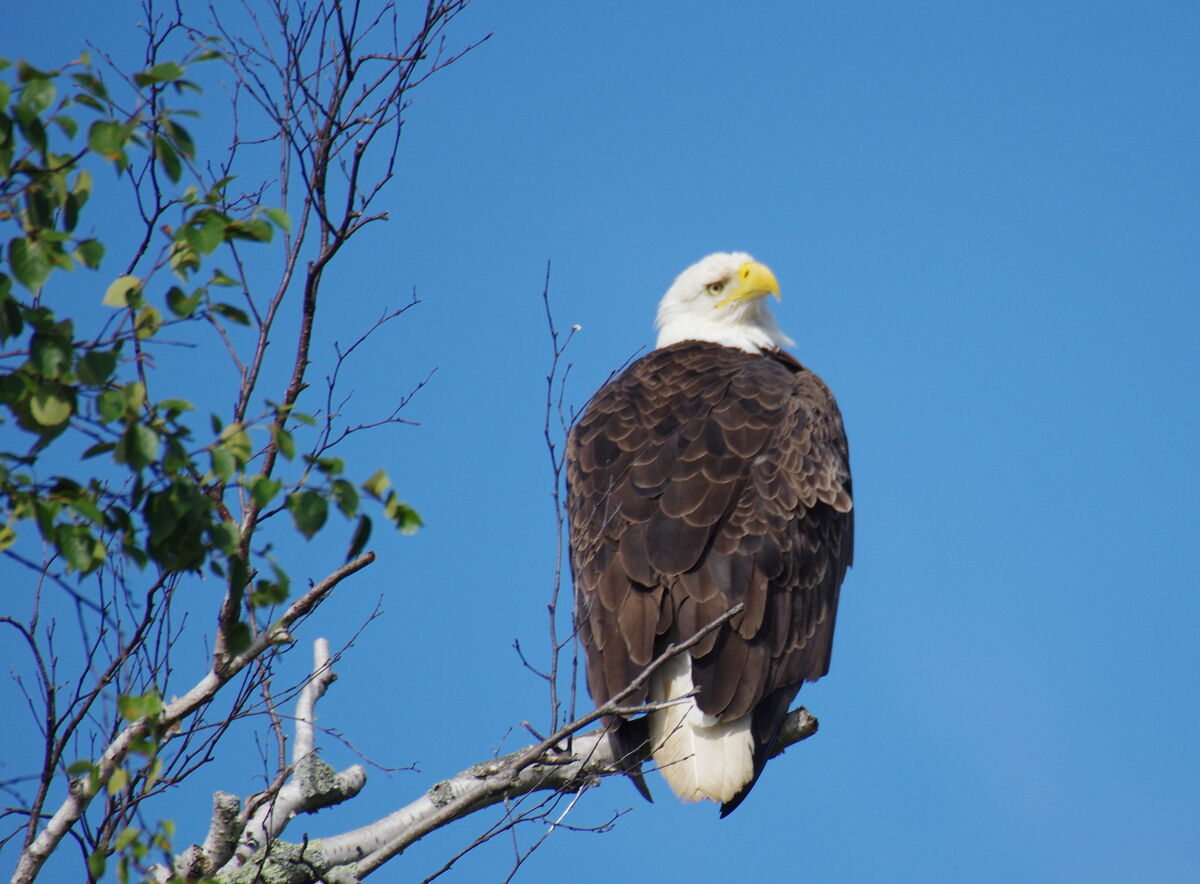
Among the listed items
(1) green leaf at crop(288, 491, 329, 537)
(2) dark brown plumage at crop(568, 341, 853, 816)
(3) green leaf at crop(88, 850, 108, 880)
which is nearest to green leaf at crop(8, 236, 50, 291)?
(1) green leaf at crop(288, 491, 329, 537)

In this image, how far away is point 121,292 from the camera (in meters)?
2.40

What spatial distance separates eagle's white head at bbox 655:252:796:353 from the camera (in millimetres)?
→ 7465

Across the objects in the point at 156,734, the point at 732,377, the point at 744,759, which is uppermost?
the point at 732,377

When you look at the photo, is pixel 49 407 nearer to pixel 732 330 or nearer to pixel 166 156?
pixel 166 156

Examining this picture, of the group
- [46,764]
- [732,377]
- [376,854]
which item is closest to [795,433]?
[732,377]

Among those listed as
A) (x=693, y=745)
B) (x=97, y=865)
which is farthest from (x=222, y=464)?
(x=693, y=745)

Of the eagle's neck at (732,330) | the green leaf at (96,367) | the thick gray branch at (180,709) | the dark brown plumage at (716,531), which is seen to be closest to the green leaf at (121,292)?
the green leaf at (96,367)

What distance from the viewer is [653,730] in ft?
16.9

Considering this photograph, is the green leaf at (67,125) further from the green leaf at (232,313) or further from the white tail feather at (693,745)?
the white tail feather at (693,745)

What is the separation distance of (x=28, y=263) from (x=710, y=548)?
3.42 meters

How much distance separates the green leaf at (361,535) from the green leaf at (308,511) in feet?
0.26

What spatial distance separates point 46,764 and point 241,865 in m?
0.86

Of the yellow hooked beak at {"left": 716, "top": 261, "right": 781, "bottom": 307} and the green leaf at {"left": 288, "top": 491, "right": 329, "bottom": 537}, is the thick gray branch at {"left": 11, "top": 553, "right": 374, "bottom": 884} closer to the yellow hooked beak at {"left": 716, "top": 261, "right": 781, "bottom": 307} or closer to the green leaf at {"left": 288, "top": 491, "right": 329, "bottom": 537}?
the green leaf at {"left": 288, "top": 491, "right": 329, "bottom": 537}

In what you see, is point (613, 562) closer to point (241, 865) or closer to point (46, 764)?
point (241, 865)
